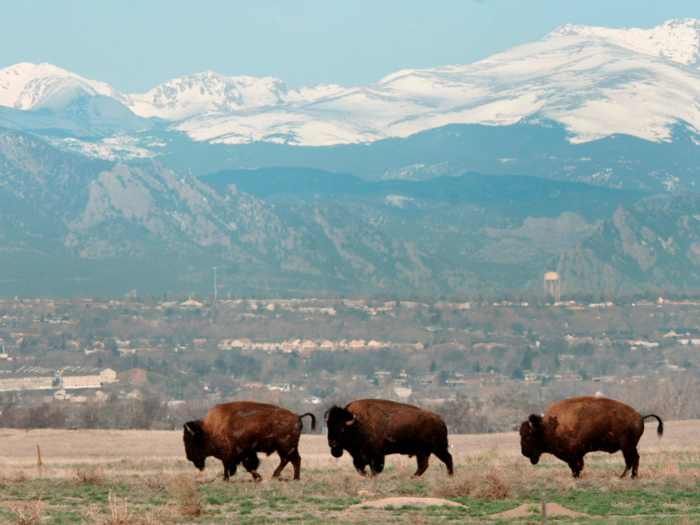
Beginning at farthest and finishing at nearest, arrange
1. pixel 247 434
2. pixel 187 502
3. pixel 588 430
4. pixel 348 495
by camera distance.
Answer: pixel 247 434, pixel 588 430, pixel 348 495, pixel 187 502

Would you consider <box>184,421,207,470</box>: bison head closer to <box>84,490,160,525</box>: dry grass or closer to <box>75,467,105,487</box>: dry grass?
<box>75,467,105,487</box>: dry grass

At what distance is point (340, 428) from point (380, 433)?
3.44ft

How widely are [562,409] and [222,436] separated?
8.56m

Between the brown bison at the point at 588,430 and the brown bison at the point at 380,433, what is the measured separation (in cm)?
256

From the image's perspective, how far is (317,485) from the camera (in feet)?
86.0

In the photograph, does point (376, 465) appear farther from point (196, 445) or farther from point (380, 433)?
point (196, 445)

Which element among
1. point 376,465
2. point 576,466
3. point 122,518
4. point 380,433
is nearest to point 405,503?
point 380,433

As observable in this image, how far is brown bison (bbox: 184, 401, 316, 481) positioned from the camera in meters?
26.6

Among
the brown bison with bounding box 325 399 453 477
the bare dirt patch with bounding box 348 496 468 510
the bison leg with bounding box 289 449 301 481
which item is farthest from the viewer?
the bison leg with bounding box 289 449 301 481

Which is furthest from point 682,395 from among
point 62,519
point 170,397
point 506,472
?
point 62,519

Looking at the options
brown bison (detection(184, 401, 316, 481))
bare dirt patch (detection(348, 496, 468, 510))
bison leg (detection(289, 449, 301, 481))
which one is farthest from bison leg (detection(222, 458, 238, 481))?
bare dirt patch (detection(348, 496, 468, 510))

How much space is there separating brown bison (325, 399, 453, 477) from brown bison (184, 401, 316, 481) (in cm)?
105

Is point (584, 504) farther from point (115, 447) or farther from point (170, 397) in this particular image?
point (170, 397)

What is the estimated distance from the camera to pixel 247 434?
2656 centimetres
